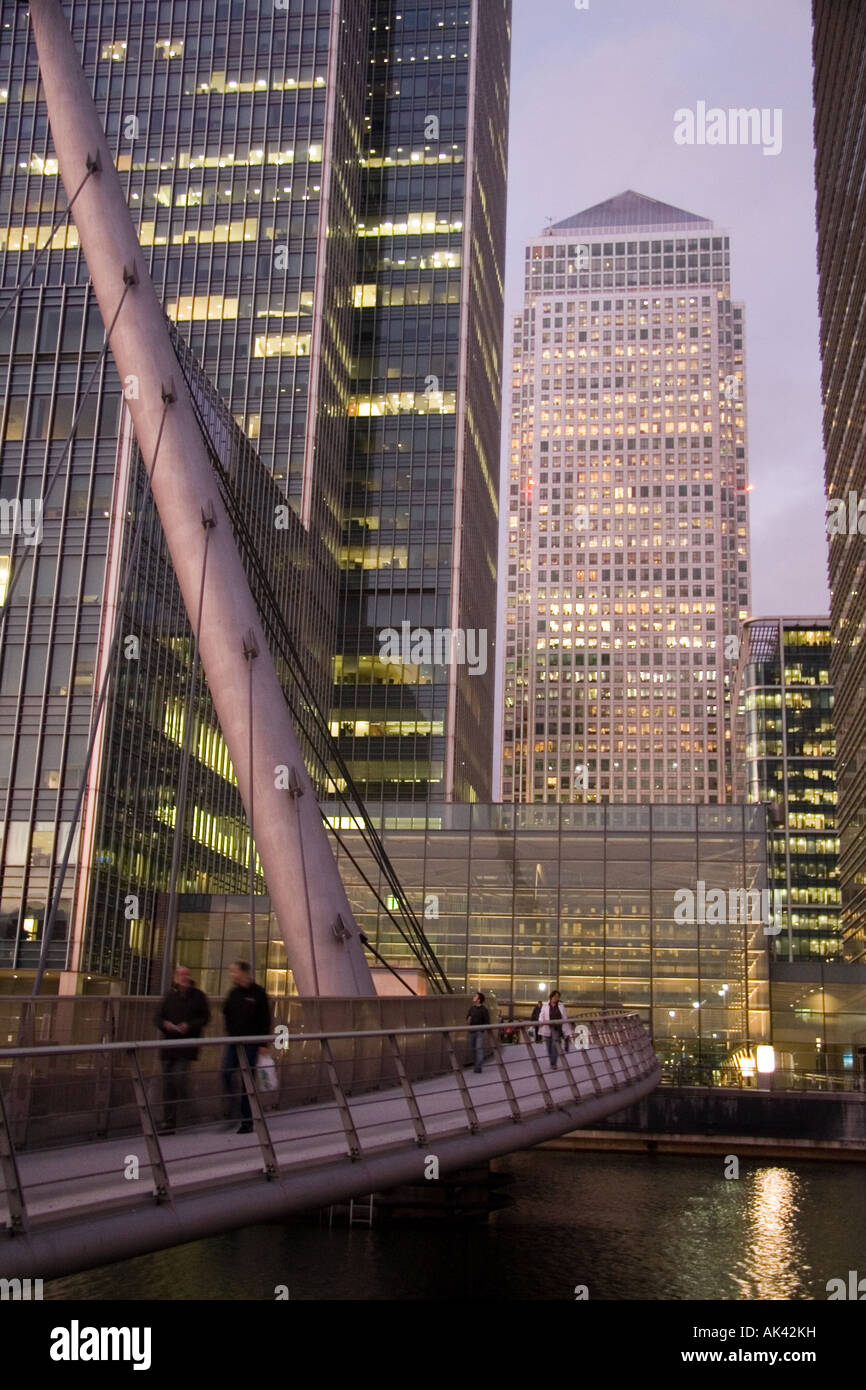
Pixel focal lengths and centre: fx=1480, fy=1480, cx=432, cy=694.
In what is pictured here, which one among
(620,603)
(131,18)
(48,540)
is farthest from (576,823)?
(620,603)

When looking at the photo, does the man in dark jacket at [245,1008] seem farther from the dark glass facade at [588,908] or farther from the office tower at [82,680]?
the office tower at [82,680]

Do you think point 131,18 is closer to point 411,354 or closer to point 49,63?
point 411,354

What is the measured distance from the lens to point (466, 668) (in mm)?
110500

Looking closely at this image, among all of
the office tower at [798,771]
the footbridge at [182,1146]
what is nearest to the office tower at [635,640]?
the office tower at [798,771]

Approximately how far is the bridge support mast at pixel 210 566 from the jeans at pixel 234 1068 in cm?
736

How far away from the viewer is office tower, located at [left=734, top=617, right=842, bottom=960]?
148500 mm

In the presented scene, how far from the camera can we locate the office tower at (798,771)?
148 m

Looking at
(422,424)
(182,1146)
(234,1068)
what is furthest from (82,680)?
(422,424)

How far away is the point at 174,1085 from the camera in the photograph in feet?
36.9

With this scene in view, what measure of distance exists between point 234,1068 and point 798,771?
14575 cm

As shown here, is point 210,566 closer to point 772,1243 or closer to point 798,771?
point 772,1243

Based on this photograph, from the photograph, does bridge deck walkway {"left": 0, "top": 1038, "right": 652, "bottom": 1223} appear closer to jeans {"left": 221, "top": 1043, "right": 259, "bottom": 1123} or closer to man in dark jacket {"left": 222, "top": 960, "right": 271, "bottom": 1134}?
jeans {"left": 221, "top": 1043, "right": 259, "bottom": 1123}

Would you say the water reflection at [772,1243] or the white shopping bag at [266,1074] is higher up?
the white shopping bag at [266,1074]
